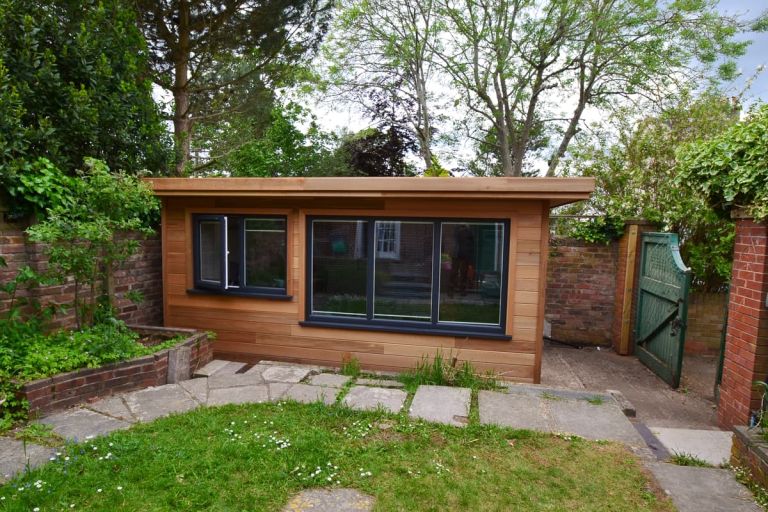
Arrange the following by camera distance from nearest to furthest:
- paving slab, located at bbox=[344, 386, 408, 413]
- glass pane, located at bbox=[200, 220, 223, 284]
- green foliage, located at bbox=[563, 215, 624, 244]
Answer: paving slab, located at bbox=[344, 386, 408, 413], glass pane, located at bbox=[200, 220, 223, 284], green foliage, located at bbox=[563, 215, 624, 244]

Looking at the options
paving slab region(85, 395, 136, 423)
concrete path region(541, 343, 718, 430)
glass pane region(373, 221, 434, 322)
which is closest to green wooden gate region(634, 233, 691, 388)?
concrete path region(541, 343, 718, 430)

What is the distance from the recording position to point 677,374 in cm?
461

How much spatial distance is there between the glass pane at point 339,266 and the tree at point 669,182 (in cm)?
414

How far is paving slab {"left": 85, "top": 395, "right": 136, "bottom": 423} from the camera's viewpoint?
10.1 feet

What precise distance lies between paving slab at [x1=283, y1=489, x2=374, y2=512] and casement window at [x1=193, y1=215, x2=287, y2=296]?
283cm

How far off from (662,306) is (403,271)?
3368 mm

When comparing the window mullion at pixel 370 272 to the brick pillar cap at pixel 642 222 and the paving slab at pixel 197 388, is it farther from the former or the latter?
the brick pillar cap at pixel 642 222

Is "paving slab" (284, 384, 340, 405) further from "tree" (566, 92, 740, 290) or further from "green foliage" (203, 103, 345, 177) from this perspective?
"green foliage" (203, 103, 345, 177)

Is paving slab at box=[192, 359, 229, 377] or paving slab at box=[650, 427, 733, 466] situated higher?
paving slab at box=[650, 427, 733, 466]

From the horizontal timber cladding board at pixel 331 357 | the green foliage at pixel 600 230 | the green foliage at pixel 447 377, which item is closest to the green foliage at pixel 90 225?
the horizontal timber cladding board at pixel 331 357

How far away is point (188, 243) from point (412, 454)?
12.5 ft

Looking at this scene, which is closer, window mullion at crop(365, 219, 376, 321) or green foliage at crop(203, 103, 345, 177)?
window mullion at crop(365, 219, 376, 321)

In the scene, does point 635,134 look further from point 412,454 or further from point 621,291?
point 412,454

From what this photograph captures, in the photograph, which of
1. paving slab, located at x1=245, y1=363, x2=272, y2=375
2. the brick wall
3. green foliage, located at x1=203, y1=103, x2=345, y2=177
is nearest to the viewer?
the brick wall
